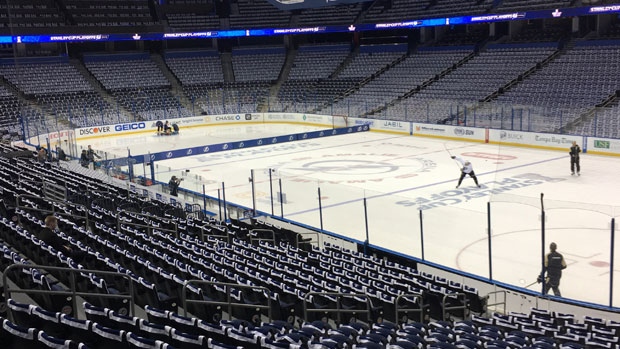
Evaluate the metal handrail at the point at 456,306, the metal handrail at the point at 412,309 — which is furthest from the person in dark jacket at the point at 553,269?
the metal handrail at the point at 412,309

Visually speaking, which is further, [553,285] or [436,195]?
[436,195]

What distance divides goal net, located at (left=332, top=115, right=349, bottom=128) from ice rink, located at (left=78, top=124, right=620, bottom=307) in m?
3.39

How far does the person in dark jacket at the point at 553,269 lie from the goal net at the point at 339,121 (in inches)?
1367

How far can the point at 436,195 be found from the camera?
23.0 m

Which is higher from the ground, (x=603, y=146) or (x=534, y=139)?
(x=534, y=139)

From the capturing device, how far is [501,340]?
8.58 meters

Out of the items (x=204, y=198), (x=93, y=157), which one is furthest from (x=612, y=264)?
(x=93, y=157)

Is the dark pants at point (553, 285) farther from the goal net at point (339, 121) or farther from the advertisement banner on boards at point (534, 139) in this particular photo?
the goal net at point (339, 121)

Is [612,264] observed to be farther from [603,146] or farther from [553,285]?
[603,146]

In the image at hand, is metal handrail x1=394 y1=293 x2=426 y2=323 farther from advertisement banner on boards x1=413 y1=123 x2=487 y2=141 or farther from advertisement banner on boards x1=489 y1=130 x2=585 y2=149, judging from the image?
advertisement banner on boards x1=413 y1=123 x2=487 y2=141

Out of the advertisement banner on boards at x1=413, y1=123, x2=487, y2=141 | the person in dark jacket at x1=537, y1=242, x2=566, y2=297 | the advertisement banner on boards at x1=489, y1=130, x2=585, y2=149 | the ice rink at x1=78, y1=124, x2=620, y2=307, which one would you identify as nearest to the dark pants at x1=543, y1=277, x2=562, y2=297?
the person in dark jacket at x1=537, y1=242, x2=566, y2=297

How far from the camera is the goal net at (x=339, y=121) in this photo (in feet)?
153

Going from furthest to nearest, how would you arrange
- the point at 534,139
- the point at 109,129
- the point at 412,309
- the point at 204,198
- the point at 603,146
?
1. the point at 109,129
2. the point at 534,139
3. the point at 603,146
4. the point at 204,198
5. the point at 412,309

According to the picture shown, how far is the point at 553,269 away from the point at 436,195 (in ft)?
36.0
